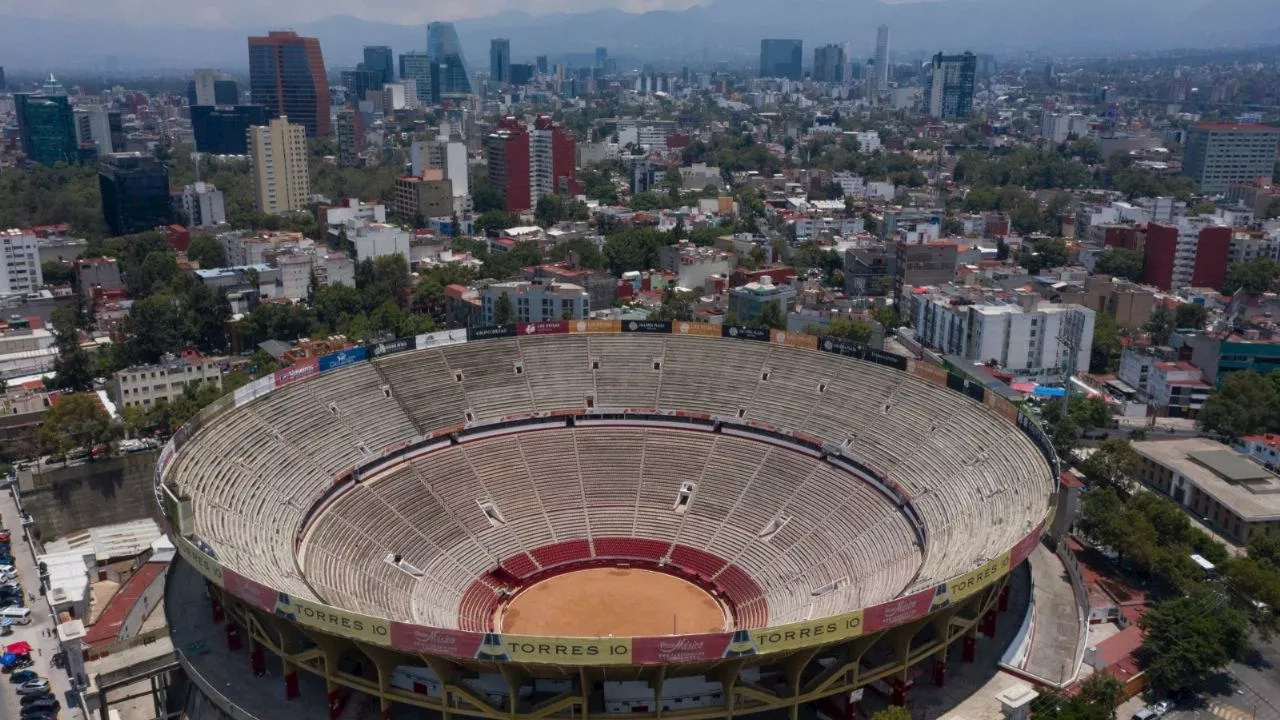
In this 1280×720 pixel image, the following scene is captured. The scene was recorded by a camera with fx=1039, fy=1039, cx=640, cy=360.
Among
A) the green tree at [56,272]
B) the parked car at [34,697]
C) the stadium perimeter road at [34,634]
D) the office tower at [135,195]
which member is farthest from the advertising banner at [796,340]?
the office tower at [135,195]

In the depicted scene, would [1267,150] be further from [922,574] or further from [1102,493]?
[922,574]

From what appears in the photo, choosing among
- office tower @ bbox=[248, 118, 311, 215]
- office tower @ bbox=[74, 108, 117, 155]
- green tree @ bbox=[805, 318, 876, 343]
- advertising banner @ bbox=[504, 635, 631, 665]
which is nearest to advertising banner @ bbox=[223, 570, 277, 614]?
advertising banner @ bbox=[504, 635, 631, 665]

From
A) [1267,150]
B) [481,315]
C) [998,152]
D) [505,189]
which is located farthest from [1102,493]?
[998,152]

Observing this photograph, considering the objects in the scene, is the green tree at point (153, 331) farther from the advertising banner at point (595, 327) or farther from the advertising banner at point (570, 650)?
the advertising banner at point (570, 650)

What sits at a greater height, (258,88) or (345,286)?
(258,88)

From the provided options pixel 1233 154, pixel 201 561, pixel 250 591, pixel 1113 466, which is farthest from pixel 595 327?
pixel 1233 154
